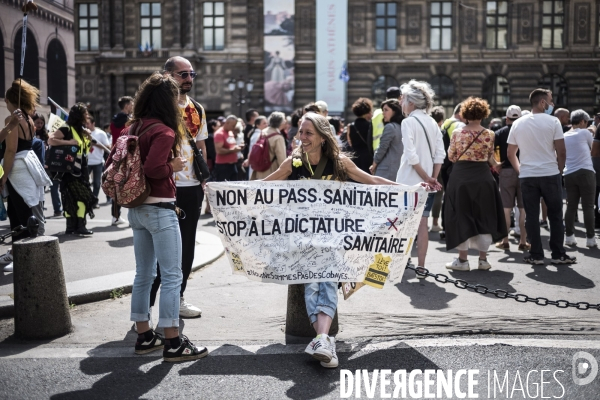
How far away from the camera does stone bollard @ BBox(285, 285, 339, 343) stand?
5422 mm

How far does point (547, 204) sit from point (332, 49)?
2979cm

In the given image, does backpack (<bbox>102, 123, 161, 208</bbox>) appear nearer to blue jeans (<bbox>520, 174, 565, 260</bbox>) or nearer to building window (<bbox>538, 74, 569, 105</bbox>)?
blue jeans (<bbox>520, 174, 565, 260</bbox>)

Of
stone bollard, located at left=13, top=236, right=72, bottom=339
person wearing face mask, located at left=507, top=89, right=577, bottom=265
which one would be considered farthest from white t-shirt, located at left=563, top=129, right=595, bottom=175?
stone bollard, located at left=13, top=236, right=72, bottom=339

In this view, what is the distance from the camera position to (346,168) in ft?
17.9

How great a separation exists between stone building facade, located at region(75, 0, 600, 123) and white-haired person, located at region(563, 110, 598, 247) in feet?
92.4

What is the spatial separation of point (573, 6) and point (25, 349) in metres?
38.5

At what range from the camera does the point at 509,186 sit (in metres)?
10.3

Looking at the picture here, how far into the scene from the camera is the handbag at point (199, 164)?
18.9 feet

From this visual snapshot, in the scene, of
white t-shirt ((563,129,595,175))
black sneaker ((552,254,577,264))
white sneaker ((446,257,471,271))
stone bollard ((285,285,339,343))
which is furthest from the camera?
Answer: white t-shirt ((563,129,595,175))

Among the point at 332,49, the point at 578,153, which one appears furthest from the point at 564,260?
the point at 332,49

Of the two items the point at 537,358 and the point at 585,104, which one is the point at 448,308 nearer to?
the point at 537,358

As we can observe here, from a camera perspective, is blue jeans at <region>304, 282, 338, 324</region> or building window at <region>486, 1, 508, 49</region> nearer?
blue jeans at <region>304, 282, 338, 324</region>

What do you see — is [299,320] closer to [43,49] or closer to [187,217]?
[187,217]

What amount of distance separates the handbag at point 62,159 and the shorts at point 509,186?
6.09 metres
